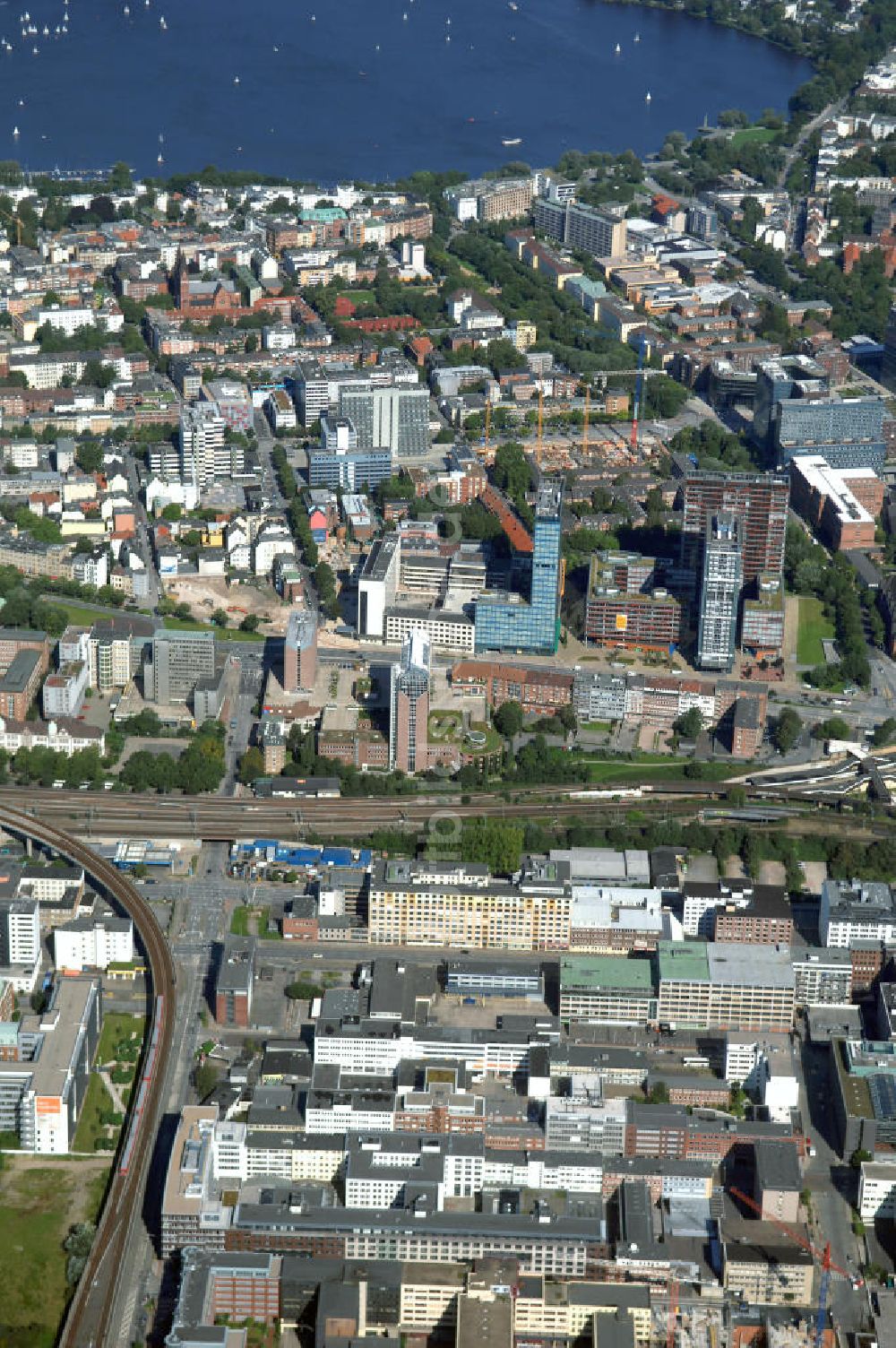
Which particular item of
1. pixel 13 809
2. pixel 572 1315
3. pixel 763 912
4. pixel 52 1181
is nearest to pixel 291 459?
pixel 13 809

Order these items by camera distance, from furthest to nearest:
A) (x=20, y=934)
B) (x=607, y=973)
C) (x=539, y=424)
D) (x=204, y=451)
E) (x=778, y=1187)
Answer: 1. (x=539, y=424)
2. (x=204, y=451)
3. (x=20, y=934)
4. (x=607, y=973)
5. (x=778, y=1187)

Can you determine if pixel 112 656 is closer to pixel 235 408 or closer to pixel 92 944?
pixel 92 944

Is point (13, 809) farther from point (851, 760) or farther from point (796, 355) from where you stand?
point (796, 355)

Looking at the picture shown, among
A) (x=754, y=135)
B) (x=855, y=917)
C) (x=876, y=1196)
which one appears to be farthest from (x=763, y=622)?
(x=754, y=135)

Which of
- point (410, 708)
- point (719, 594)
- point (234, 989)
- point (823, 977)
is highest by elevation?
point (719, 594)

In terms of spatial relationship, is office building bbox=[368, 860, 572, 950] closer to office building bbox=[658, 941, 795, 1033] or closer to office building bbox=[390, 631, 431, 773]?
office building bbox=[658, 941, 795, 1033]

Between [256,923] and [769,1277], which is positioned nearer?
[769,1277]
